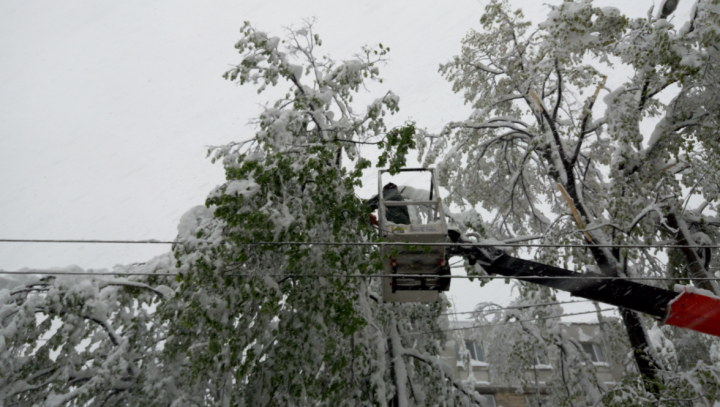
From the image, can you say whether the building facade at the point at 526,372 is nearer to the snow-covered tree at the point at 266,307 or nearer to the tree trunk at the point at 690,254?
the tree trunk at the point at 690,254

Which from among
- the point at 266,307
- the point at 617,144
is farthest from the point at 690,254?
the point at 266,307

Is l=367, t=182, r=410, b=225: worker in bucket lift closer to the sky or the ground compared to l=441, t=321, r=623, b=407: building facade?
closer to the sky

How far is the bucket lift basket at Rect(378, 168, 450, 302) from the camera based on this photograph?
498cm

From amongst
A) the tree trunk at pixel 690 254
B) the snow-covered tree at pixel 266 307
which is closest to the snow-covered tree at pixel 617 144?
the tree trunk at pixel 690 254

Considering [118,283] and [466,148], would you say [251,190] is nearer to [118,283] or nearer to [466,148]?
[118,283]

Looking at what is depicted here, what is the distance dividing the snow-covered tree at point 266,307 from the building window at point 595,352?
Answer: 15.7 metres

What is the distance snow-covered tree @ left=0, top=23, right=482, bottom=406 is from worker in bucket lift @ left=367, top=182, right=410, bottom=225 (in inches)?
13.6

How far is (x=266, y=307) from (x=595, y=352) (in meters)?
20.2

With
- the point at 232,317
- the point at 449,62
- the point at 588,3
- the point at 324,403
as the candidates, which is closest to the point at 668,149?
the point at 588,3

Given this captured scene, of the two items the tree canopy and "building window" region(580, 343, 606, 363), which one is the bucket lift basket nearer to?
the tree canopy

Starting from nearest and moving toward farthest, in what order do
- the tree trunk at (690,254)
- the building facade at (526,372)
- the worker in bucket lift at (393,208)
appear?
the worker in bucket lift at (393,208) → the tree trunk at (690,254) → the building facade at (526,372)

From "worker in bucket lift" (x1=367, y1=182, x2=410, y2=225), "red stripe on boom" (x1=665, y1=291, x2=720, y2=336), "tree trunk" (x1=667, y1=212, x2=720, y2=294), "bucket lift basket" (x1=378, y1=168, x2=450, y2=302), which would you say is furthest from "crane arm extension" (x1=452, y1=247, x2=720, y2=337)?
"tree trunk" (x1=667, y1=212, x2=720, y2=294)

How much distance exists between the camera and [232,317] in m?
4.89

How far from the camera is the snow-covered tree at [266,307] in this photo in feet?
15.9
